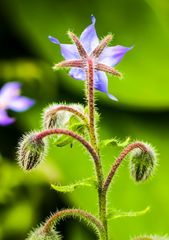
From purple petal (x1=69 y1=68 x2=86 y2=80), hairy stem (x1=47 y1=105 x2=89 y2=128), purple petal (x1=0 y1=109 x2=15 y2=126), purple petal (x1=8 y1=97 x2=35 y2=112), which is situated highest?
purple petal (x1=8 y1=97 x2=35 y2=112)

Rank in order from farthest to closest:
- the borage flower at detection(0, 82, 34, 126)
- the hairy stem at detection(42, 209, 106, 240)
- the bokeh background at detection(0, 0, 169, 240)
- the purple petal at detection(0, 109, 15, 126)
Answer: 1. the bokeh background at detection(0, 0, 169, 240)
2. the borage flower at detection(0, 82, 34, 126)
3. the purple petal at detection(0, 109, 15, 126)
4. the hairy stem at detection(42, 209, 106, 240)

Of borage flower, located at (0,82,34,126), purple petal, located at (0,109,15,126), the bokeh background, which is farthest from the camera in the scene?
the bokeh background

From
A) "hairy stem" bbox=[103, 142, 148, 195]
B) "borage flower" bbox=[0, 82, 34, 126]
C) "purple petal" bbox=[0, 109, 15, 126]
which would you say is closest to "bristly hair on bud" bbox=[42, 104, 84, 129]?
"hairy stem" bbox=[103, 142, 148, 195]

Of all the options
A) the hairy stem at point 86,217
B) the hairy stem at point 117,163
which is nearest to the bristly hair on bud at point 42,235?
the hairy stem at point 86,217

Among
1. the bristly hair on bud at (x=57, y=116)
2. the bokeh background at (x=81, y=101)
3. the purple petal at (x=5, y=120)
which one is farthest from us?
the bokeh background at (x=81, y=101)

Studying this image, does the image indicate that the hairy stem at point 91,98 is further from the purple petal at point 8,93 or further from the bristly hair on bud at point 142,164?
the purple petal at point 8,93

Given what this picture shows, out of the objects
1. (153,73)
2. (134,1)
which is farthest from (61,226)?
(134,1)

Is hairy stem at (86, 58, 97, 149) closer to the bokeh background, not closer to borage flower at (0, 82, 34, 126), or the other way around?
borage flower at (0, 82, 34, 126)
